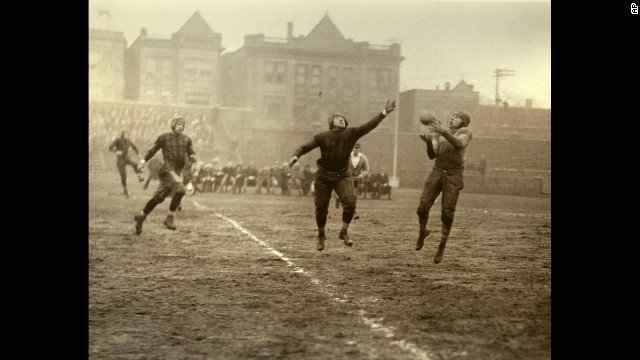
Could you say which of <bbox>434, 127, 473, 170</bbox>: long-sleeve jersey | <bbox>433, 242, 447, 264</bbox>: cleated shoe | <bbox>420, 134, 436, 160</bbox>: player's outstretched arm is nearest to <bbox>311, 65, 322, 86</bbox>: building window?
<bbox>420, 134, 436, 160</bbox>: player's outstretched arm

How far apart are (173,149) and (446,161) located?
A: 2.28 metres

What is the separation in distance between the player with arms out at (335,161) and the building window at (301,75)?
70cm

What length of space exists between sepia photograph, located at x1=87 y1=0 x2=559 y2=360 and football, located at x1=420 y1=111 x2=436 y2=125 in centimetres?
3

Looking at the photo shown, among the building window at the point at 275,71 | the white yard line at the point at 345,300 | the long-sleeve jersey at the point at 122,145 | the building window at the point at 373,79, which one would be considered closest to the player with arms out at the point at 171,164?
the long-sleeve jersey at the point at 122,145

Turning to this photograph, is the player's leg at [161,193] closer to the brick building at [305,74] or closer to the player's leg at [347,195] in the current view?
the brick building at [305,74]

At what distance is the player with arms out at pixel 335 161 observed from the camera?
Result: 436cm

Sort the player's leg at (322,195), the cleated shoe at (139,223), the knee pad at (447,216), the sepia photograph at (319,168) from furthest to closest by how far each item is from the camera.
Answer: the cleated shoe at (139,223) < the knee pad at (447,216) < the player's leg at (322,195) < the sepia photograph at (319,168)

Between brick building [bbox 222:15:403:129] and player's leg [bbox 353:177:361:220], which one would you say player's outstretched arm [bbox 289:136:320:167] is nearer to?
brick building [bbox 222:15:403:129]

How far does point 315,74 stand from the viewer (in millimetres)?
5070

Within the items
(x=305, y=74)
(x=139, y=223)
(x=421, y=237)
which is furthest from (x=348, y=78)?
(x=139, y=223)

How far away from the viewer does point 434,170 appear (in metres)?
4.50

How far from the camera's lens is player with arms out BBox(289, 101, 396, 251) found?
14.3 ft
